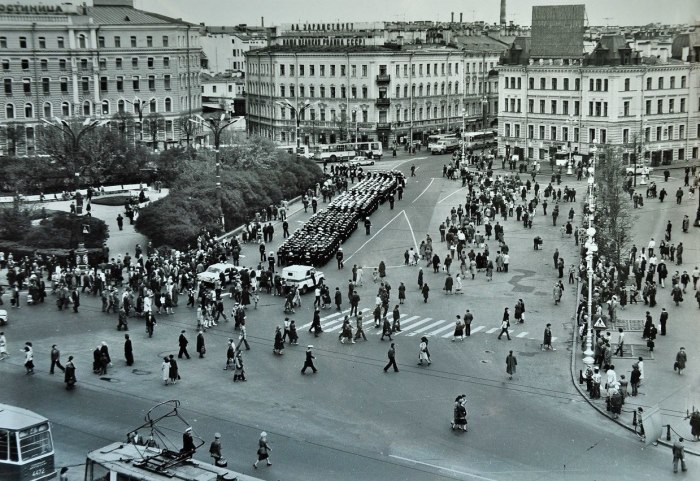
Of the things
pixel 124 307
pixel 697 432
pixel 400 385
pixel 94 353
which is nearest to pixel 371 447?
pixel 400 385

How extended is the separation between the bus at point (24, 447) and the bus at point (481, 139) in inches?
3209

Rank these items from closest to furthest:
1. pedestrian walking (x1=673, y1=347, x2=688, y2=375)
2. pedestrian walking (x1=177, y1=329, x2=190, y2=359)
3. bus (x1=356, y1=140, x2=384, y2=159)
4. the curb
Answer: the curb < pedestrian walking (x1=673, y1=347, x2=688, y2=375) < pedestrian walking (x1=177, y1=329, x2=190, y2=359) < bus (x1=356, y1=140, x2=384, y2=159)

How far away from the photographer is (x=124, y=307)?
37.4 meters

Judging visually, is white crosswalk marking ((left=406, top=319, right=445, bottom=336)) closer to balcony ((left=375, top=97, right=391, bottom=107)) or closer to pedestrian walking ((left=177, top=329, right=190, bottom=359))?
pedestrian walking ((left=177, top=329, right=190, bottom=359))

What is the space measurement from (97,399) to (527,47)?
7340 centimetres

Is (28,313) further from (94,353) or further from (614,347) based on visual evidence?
(614,347)

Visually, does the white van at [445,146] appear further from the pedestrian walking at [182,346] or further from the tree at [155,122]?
the pedestrian walking at [182,346]

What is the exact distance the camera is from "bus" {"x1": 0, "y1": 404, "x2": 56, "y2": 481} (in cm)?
2158

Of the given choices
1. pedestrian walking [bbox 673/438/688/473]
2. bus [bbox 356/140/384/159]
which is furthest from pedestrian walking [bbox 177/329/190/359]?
bus [bbox 356/140/384/159]

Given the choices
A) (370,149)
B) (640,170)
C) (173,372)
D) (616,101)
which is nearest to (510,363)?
(173,372)

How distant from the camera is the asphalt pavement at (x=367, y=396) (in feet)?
79.3

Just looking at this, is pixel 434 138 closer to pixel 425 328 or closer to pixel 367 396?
pixel 425 328

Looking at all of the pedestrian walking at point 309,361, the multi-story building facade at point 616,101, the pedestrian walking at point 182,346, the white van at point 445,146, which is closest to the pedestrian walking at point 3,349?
the pedestrian walking at point 182,346

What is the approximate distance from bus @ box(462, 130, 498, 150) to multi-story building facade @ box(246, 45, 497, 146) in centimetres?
266
